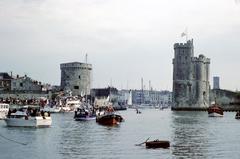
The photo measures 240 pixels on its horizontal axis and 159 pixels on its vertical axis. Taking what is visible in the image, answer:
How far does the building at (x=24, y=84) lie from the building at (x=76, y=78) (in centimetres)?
2407

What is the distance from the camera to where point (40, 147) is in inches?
1714

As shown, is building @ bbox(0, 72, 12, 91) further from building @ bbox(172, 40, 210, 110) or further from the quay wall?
building @ bbox(172, 40, 210, 110)

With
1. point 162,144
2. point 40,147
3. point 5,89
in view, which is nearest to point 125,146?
point 162,144

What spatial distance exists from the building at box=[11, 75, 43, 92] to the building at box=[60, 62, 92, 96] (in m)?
24.1

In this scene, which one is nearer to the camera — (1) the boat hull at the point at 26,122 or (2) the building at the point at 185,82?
(1) the boat hull at the point at 26,122

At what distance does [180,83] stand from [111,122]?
119 m

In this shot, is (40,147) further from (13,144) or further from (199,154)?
(199,154)

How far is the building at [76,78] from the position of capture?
181875 mm

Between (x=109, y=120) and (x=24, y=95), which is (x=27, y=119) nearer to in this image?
(x=109, y=120)

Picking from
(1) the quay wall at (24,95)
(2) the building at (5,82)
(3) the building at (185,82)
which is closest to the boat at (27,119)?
(1) the quay wall at (24,95)

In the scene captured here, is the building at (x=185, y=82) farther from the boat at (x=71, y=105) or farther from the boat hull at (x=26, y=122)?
the boat hull at (x=26, y=122)

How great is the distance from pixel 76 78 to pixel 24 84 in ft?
97.9

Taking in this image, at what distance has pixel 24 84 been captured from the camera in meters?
156

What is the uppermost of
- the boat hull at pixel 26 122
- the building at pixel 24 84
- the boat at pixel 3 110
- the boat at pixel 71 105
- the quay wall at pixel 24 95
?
the building at pixel 24 84
